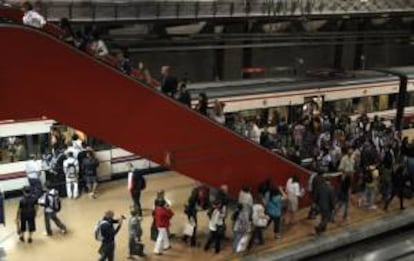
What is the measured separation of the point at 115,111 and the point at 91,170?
5395 mm

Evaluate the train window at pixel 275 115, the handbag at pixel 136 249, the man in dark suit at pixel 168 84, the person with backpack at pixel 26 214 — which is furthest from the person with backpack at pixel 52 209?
the train window at pixel 275 115

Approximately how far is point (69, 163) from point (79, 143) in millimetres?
783

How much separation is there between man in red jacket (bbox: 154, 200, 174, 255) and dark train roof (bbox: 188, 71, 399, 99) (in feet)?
21.4

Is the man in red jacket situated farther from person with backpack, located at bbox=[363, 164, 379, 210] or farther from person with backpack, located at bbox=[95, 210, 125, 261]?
person with backpack, located at bbox=[363, 164, 379, 210]

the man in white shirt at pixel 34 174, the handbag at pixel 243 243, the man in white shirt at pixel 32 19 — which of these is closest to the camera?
the man in white shirt at pixel 32 19

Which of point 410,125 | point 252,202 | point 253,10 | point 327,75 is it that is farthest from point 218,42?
point 252,202

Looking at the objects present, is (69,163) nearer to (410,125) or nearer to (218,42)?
(218,42)

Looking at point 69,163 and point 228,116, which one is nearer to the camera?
point 69,163

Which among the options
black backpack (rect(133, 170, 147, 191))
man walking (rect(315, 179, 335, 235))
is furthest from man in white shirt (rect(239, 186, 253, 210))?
black backpack (rect(133, 170, 147, 191))

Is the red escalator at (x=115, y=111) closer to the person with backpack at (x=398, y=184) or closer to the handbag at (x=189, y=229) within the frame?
the handbag at (x=189, y=229)

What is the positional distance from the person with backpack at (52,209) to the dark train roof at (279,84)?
6.50 m

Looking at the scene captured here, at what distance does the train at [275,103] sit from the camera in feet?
50.9

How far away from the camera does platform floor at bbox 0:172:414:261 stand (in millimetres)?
12797

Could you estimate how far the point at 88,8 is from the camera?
784 inches
